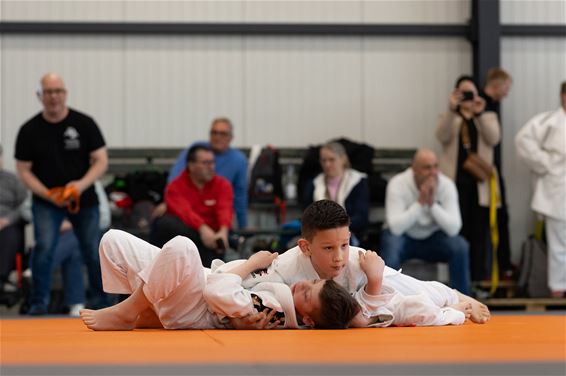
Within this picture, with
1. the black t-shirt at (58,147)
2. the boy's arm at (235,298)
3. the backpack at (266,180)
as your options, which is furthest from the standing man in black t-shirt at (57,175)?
the boy's arm at (235,298)

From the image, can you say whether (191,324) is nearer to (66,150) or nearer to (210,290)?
(210,290)

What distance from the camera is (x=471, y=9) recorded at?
10.4m

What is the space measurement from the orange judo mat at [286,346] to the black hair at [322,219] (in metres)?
0.42

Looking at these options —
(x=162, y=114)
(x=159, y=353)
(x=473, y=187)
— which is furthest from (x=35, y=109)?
(x=159, y=353)

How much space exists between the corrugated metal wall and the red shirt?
211 cm

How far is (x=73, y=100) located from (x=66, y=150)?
7.97 feet

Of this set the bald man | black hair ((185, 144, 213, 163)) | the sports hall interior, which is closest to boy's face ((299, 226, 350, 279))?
black hair ((185, 144, 213, 163))

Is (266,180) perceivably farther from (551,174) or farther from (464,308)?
(464,308)

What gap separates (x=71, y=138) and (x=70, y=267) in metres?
1.18

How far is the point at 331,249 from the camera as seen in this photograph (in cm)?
431

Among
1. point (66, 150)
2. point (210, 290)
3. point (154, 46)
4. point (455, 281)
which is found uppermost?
point (154, 46)

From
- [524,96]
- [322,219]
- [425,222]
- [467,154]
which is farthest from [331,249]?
[524,96]

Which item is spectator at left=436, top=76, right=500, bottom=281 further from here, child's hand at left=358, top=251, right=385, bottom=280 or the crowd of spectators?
child's hand at left=358, top=251, right=385, bottom=280

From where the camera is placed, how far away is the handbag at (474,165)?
9.52 meters
